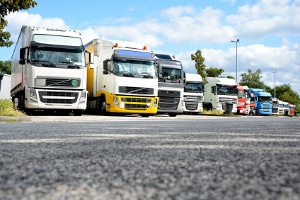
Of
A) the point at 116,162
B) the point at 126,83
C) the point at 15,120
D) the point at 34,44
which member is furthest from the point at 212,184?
the point at 126,83

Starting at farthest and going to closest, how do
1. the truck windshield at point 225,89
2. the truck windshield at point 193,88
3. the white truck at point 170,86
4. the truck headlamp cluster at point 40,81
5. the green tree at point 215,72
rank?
the green tree at point 215,72 < the truck windshield at point 225,89 < the truck windshield at point 193,88 < the white truck at point 170,86 < the truck headlamp cluster at point 40,81

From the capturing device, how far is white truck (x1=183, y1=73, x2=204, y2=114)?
29.2 meters

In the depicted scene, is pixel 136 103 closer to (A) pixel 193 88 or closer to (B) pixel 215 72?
(A) pixel 193 88

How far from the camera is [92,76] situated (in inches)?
917

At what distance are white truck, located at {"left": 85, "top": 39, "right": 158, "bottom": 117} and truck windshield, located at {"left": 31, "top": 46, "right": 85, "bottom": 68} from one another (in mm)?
1489

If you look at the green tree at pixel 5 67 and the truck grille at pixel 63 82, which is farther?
the green tree at pixel 5 67

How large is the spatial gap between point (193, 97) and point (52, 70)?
12.7 metres

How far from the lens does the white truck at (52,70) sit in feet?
61.9

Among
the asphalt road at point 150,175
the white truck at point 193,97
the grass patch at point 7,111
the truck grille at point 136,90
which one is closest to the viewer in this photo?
the asphalt road at point 150,175

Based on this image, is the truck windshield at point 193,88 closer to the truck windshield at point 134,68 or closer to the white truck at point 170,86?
the white truck at point 170,86

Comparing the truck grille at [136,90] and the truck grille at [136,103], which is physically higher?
the truck grille at [136,90]

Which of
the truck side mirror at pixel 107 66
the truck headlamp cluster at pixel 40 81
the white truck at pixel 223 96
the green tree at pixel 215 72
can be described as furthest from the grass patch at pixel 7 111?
the green tree at pixel 215 72

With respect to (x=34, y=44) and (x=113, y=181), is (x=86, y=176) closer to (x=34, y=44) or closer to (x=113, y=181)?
(x=113, y=181)

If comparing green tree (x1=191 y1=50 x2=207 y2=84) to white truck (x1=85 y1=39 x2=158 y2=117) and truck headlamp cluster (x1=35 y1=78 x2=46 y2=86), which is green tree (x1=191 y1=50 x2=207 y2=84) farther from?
truck headlamp cluster (x1=35 y1=78 x2=46 y2=86)
